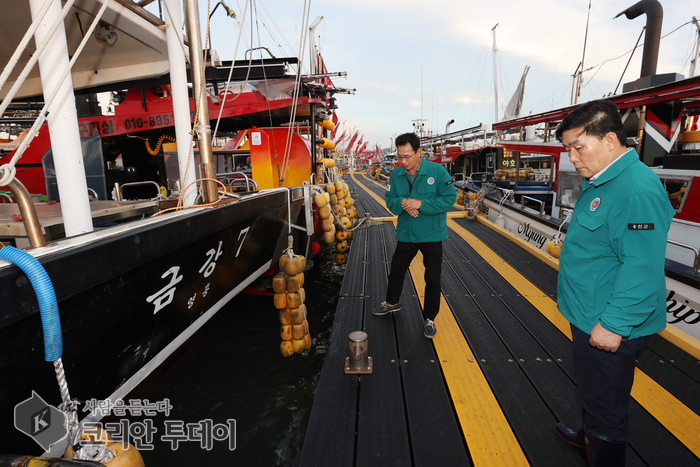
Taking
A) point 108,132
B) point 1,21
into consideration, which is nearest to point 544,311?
point 1,21

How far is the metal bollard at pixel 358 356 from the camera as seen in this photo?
300cm

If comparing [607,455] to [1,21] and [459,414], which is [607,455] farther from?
[1,21]

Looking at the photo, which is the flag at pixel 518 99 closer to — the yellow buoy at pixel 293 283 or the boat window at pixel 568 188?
the boat window at pixel 568 188

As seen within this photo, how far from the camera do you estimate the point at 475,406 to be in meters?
2.63

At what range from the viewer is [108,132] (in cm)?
704

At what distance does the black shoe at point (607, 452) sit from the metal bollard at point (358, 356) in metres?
1.67

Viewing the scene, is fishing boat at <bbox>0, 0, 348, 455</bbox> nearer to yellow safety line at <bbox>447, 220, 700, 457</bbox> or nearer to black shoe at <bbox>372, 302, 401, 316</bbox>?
black shoe at <bbox>372, 302, 401, 316</bbox>

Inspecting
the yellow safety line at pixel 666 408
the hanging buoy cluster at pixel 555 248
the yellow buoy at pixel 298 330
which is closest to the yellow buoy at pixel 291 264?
the yellow buoy at pixel 298 330

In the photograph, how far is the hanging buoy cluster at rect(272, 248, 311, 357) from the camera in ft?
12.3

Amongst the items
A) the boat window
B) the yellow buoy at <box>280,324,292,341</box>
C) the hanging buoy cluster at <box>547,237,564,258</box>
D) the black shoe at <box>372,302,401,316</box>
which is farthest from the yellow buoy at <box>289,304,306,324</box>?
the boat window

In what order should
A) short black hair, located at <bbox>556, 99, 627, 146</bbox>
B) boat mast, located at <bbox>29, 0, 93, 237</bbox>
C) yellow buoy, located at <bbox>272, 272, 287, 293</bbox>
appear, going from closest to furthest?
short black hair, located at <bbox>556, 99, 627, 146</bbox>, boat mast, located at <bbox>29, 0, 93, 237</bbox>, yellow buoy, located at <bbox>272, 272, 287, 293</bbox>

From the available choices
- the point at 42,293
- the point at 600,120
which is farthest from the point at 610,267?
the point at 42,293

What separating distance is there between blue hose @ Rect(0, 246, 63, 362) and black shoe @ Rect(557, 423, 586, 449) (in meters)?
2.85

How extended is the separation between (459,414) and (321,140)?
21.8 ft
